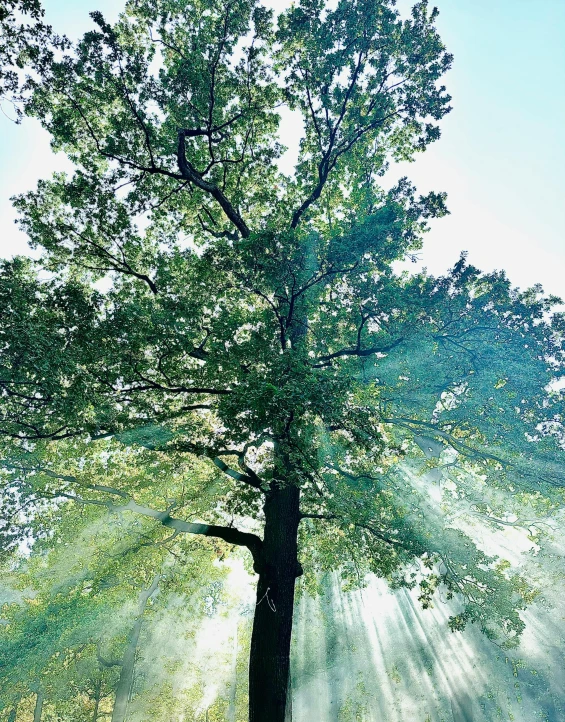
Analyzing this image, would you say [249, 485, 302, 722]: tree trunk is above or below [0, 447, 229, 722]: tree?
below

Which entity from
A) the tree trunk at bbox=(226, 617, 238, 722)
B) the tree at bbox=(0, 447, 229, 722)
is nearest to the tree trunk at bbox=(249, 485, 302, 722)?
the tree at bbox=(0, 447, 229, 722)

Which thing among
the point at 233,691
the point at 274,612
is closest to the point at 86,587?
the point at 274,612

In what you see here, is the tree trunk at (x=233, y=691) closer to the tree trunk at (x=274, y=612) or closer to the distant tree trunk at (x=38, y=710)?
the distant tree trunk at (x=38, y=710)

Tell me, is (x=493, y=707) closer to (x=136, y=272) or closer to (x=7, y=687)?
(x=7, y=687)

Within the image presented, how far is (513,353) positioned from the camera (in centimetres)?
902

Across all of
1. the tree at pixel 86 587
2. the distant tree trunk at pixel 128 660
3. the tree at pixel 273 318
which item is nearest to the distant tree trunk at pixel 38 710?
the tree at pixel 86 587

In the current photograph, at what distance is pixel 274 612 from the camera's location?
6.74 metres

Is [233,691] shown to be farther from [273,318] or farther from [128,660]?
[273,318]

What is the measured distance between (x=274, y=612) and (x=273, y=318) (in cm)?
542

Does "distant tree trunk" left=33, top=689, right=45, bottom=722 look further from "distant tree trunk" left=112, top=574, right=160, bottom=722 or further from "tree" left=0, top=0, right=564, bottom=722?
"tree" left=0, top=0, right=564, bottom=722

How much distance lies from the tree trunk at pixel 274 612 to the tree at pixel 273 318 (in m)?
0.03

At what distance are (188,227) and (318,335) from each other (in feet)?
17.4

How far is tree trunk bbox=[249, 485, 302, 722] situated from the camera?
6145 mm

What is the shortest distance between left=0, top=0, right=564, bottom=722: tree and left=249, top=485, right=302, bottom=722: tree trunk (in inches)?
1.3
